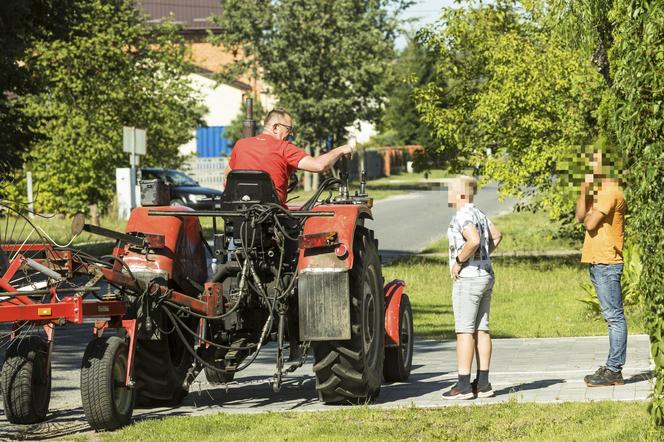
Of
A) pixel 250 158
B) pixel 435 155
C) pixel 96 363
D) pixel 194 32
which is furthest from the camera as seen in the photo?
pixel 194 32

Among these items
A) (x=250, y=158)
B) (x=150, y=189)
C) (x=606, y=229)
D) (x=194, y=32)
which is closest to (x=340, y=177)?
(x=250, y=158)

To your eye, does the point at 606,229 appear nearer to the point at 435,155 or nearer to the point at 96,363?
the point at 96,363

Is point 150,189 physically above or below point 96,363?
above

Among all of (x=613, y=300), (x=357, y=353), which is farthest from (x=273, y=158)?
(x=613, y=300)

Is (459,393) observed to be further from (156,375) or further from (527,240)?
(527,240)

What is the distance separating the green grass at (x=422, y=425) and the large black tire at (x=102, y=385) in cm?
10

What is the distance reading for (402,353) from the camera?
10.8 meters

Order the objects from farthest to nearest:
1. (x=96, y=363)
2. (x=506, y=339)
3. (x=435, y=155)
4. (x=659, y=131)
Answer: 1. (x=435, y=155)
2. (x=506, y=339)
3. (x=96, y=363)
4. (x=659, y=131)

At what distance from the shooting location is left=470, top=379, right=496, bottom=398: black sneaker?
32.1 ft

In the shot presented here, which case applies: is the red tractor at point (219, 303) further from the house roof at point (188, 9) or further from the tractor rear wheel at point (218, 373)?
the house roof at point (188, 9)

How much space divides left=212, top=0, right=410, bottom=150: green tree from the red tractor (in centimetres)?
4490

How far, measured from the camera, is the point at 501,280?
21359 millimetres

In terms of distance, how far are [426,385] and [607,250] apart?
182cm

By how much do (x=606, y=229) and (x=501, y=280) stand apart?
36.8 feet
